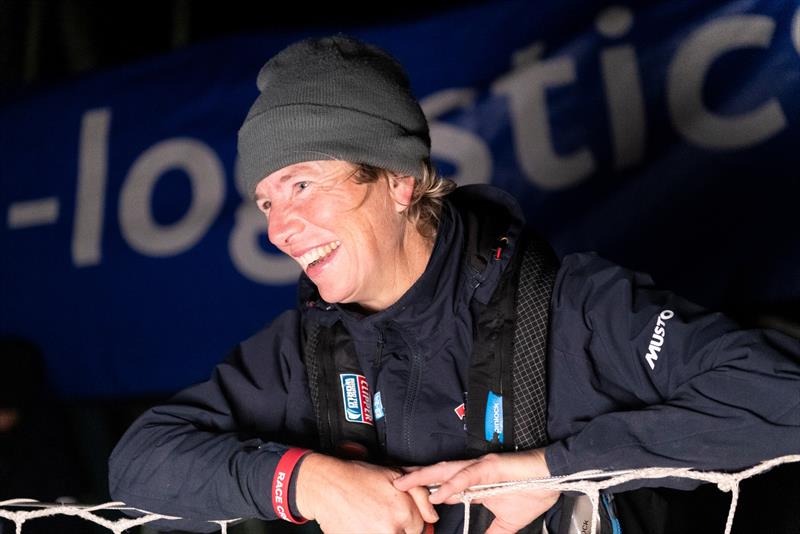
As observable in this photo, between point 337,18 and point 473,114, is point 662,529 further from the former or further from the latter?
point 337,18

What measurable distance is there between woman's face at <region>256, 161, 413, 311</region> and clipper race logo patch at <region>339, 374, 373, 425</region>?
105 mm

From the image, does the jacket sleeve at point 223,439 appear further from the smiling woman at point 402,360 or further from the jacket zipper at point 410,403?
the jacket zipper at point 410,403

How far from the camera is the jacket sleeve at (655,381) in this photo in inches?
39.0

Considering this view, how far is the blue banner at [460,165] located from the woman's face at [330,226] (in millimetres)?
847

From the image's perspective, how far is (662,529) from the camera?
4.04 feet

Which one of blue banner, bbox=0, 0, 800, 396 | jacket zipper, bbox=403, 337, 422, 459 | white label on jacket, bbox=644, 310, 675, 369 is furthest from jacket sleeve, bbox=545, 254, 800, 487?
blue banner, bbox=0, 0, 800, 396

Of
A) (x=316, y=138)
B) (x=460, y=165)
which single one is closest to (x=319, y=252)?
(x=316, y=138)

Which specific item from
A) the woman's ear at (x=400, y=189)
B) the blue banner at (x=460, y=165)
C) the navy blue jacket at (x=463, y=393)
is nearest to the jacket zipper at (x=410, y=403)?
the navy blue jacket at (x=463, y=393)

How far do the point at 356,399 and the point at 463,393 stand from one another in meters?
0.14

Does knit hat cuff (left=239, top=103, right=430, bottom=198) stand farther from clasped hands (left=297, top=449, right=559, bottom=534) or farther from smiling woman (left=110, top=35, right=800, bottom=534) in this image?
clasped hands (left=297, top=449, right=559, bottom=534)

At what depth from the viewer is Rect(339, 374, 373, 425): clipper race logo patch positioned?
3.97ft

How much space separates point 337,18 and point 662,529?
6.05 feet

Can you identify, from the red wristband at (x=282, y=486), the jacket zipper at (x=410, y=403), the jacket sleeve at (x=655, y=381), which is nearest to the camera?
the jacket sleeve at (x=655, y=381)

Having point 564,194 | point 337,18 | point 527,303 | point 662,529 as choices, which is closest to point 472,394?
point 527,303
